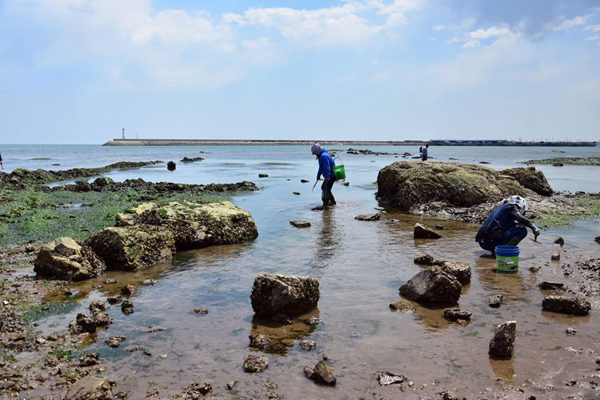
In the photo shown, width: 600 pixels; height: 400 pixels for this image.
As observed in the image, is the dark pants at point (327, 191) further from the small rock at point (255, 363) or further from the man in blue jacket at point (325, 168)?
the small rock at point (255, 363)

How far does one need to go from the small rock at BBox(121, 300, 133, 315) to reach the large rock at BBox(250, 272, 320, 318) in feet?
6.61

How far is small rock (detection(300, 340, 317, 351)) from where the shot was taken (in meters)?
6.30

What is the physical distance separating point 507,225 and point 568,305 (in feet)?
11.9

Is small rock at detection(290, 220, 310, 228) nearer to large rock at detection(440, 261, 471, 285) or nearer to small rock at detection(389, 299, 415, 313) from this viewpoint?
large rock at detection(440, 261, 471, 285)

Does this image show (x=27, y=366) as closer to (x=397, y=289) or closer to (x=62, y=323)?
(x=62, y=323)

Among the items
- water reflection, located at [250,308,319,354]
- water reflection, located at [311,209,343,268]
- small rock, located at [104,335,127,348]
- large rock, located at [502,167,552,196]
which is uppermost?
large rock, located at [502,167,552,196]

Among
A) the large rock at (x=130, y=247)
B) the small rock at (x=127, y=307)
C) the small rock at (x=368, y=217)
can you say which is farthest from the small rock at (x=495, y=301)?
the small rock at (x=368, y=217)

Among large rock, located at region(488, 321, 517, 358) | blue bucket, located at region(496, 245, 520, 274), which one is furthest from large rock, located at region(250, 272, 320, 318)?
blue bucket, located at region(496, 245, 520, 274)

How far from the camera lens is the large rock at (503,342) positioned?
19.5 ft

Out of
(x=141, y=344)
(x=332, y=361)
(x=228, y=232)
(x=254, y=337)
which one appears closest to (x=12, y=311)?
(x=141, y=344)

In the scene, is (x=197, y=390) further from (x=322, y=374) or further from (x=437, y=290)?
(x=437, y=290)

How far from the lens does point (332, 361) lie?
5934 mm

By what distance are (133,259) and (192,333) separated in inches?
156

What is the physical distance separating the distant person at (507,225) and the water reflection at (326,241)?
3908 mm
